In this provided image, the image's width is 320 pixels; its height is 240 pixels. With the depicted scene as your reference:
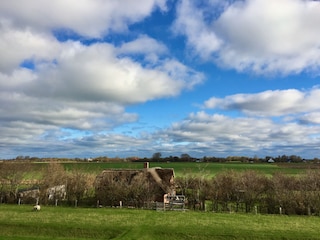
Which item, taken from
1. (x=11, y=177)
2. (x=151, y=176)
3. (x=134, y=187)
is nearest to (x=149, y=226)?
(x=134, y=187)

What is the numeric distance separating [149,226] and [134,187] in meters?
15.6

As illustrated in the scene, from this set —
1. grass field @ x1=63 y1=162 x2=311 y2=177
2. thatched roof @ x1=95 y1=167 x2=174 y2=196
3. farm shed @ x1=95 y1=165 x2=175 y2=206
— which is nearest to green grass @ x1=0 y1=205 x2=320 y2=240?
farm shed @ x1=95 y1=165 x2=175 y2=206

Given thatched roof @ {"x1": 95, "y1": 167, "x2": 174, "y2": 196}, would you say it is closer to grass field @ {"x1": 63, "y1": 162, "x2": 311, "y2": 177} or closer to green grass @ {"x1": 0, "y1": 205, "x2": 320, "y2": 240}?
grass field @ {"x1": 63, "y1": 162, "x2": 311, "y2": 177}

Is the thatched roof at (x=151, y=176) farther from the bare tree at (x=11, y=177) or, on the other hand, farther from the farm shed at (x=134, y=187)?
the bare tree at (x=11, y=177)

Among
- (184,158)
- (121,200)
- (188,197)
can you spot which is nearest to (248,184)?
(188,197)

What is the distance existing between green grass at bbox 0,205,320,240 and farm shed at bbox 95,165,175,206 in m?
8.20

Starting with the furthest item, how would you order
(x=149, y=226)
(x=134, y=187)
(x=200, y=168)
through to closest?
(x=200, y=168), (x=134, y=187), (x=149, y=226)

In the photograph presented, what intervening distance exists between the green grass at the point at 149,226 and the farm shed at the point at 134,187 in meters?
8.20

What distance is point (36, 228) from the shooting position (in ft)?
104

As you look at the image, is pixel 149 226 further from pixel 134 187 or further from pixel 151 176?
pixel 151 176

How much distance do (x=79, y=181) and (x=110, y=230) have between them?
22.2 metres

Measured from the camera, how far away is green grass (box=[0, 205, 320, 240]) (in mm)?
29531

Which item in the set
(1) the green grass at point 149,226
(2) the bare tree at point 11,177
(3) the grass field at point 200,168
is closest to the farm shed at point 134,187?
(1) the green grass at point 149,226

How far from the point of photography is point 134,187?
47562 millimetres
